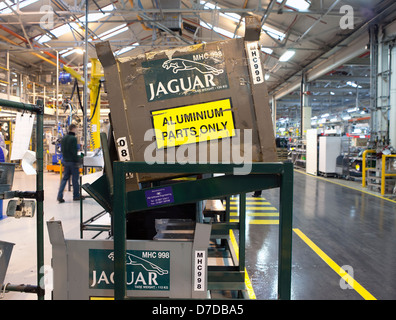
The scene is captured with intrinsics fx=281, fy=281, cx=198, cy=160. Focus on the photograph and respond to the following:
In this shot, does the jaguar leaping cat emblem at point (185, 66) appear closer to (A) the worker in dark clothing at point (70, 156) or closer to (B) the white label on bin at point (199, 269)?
(B) the white label on bin at point (199, 269)

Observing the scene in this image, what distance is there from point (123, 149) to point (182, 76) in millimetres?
500

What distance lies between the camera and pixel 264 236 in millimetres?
4477

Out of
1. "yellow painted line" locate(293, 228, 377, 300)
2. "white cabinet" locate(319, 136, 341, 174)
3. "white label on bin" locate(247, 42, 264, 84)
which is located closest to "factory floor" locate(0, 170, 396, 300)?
"yellow painted line" locate(293, 228, 377, 300)

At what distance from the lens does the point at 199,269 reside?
4.78 ft

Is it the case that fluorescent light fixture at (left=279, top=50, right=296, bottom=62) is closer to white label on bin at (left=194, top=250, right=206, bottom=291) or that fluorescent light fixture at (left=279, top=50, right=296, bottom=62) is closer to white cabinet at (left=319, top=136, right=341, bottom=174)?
white cabinet at (left=319, top=136, right=341, bottom=174)

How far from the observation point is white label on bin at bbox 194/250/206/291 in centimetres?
145

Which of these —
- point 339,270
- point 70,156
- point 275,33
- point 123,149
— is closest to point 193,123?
point 123,149

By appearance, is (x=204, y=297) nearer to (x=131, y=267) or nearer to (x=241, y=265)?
(x=131, y=267)

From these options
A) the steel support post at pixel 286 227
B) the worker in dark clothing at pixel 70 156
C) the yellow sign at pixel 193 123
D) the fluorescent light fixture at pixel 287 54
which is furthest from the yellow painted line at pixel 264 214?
the fluorescent light fixture at pixel 287 54

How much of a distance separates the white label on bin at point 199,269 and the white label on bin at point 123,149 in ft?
2.02

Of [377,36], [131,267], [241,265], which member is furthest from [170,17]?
[131,267]

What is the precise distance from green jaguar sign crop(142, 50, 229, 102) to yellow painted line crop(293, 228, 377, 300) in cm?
255

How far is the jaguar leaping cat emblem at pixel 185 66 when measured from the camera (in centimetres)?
Result: 149
